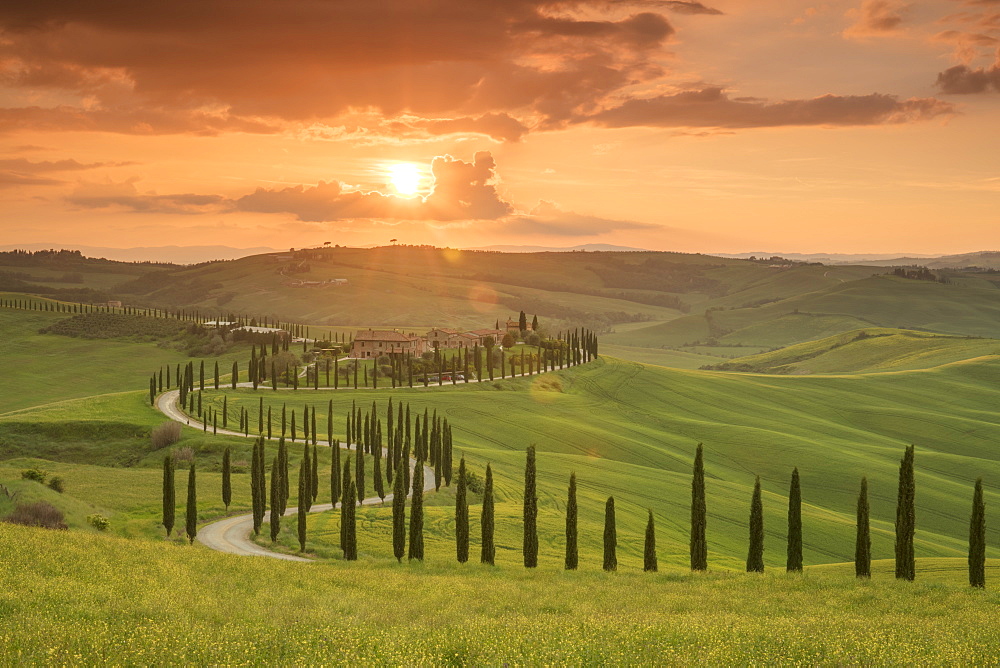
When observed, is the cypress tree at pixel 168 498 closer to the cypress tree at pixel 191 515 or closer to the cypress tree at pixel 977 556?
the cypress tree at pixel 191 515

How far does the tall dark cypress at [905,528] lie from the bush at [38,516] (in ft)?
198

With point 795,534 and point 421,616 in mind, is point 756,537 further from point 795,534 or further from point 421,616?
point 421,616

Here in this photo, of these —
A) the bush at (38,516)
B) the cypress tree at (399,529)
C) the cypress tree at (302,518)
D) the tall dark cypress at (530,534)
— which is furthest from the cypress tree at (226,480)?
the tall dark cypress at (530,534)

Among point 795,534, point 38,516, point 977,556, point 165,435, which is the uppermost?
point 38,516

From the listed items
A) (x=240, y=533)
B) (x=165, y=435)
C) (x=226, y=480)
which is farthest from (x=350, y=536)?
(x=165, y=435)

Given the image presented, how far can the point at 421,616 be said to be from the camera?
3167cm

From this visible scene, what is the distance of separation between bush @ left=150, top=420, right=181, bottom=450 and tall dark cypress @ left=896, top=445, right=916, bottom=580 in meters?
98.9

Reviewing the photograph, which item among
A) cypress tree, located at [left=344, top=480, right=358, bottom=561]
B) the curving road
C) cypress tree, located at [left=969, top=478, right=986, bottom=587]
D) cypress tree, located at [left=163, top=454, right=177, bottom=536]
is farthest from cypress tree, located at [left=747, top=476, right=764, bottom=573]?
cypress tree, located at [left=163, top=454, right=177, bottom=536]

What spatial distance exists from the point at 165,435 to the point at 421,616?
9549 centimetres

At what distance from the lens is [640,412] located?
160 meters

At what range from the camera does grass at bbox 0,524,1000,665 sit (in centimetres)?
2341

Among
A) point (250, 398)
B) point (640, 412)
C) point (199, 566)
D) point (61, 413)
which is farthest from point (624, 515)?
point (61, 413)

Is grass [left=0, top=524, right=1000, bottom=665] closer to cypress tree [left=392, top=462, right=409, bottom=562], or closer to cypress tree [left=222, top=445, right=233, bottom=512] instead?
cypress tree [left=392, top=462, right=409, bottom=562]

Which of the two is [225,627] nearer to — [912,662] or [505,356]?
[912,662]
